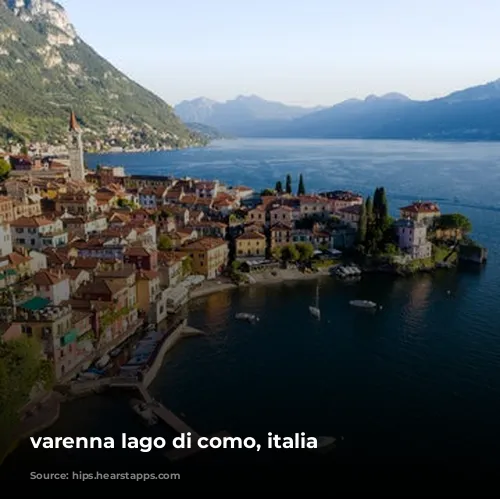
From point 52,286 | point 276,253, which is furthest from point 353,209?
point 52,286

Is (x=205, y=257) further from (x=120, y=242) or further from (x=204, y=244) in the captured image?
(x=120, y=242)

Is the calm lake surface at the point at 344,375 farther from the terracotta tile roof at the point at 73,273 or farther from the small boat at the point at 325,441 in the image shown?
the terracotta tile roof at the point at 73,273

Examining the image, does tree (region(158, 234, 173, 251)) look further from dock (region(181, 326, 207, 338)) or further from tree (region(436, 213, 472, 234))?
tree (region(436, 213, 472, 234))

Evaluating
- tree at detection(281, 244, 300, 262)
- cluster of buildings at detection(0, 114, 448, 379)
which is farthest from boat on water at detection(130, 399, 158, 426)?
tree at detection(281, 244, 300, 262)

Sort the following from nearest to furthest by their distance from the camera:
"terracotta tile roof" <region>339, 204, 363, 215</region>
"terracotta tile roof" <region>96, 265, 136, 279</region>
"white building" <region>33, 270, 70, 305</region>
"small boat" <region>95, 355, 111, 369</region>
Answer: "small boat" <region>95, 355, 111, 369</region> → "white building" <region>33, 270, 70, 305</region> → "terracotta tile roof" <region>96, 265, 136, 279</region> → "terracotta tile roof" <region>339, 204, 363, 215</region>

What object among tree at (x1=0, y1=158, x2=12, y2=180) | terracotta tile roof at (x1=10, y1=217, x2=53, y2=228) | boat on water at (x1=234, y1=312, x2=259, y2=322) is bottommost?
boat on water at (x1=234, y1=312, x2=259, y2=322)

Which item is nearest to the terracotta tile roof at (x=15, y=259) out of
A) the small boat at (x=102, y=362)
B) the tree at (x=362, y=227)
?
the small boat at (x=102, y=362)
